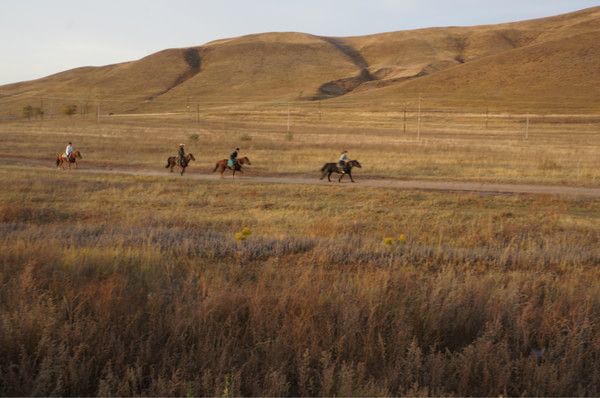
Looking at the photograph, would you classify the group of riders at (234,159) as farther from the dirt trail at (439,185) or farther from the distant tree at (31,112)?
the distant tree at (31,112)

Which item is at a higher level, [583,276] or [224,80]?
[224,80]

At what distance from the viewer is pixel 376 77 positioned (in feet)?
560

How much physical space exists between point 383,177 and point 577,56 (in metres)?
119

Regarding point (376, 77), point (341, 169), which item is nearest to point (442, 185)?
point (341, 169)

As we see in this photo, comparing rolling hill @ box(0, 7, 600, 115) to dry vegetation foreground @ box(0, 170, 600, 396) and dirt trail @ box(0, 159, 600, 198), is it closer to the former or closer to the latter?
dirt trail @ box(0, 159, 600, 198)

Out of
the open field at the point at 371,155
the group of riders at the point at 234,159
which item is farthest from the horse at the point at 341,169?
the open field at the point at 371,155

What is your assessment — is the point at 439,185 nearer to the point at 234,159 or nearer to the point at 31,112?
the point at 234,159

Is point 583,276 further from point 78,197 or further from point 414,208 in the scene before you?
point 78,197

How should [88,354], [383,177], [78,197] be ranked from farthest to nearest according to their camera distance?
[383,177] < [78,197] < [88,354]

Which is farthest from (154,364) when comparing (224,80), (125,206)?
(224,80)

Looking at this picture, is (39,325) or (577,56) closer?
(39,325)

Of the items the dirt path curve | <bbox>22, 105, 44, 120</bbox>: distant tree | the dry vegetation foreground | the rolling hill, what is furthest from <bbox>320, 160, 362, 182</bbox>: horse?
<bbox>22, 105, 44, 120</bbox>: distant tree

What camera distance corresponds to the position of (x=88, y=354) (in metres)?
4.29

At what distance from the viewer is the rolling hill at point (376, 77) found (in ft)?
377
